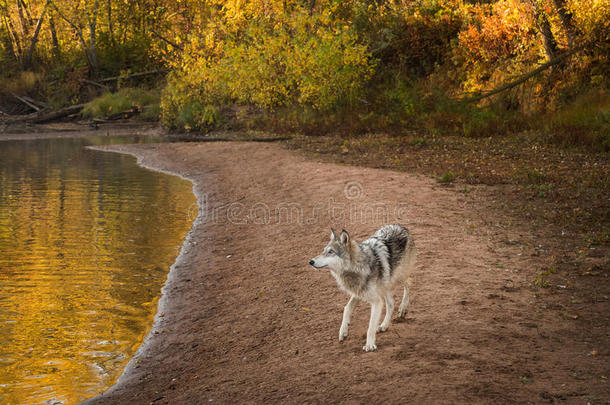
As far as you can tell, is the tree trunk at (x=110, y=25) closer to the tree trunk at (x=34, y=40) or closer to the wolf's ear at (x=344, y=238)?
the tree trunk at (x=34, y=40)

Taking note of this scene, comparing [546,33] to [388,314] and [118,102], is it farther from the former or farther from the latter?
[118,102]

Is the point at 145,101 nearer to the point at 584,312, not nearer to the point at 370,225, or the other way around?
the point at 370,225

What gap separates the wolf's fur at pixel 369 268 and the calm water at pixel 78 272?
2.96 m

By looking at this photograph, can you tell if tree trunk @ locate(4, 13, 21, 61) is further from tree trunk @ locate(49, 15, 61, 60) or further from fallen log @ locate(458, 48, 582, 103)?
fallen log @ locate(458, 48, 582, 103)

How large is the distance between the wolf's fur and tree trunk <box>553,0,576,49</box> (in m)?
19.1

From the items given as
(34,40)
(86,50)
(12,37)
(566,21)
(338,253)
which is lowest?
(338,253)

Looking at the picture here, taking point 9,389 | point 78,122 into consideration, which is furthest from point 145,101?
point 9,389

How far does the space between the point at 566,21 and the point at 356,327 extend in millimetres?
19919

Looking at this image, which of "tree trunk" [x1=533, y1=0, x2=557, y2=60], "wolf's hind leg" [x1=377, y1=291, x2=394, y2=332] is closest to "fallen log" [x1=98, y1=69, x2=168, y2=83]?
"tree trunk" [x1=533, y1=0, x2=557, y2=60]

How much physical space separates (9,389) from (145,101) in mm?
37050

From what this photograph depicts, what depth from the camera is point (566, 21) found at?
906 inches

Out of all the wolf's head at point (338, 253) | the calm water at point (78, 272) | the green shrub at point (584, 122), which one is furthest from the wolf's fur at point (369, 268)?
the green shrub at point (584, 122)

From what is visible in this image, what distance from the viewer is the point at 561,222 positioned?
1159 cm

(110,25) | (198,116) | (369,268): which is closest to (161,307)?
(369,268)
